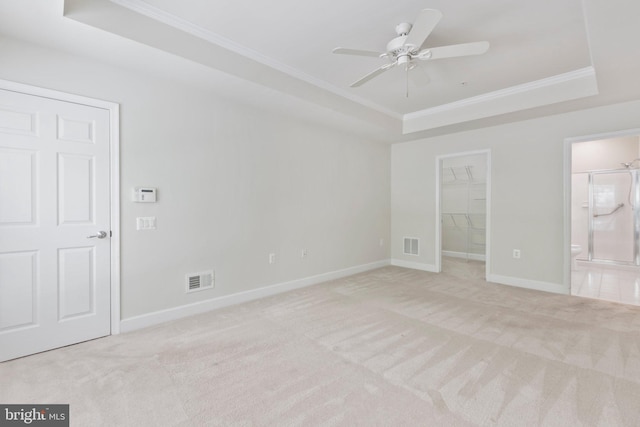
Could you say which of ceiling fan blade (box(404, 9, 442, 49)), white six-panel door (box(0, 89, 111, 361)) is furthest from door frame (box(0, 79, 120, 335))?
ceiling fan blade (box(404, 9, 442, 49))

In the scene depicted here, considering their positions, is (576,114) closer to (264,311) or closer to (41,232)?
(264,311)

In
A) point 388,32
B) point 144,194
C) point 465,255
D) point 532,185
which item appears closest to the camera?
point 388,32

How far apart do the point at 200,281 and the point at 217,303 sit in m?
0.34

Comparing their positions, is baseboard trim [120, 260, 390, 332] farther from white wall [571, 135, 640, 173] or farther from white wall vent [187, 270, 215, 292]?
white wall [571, 135, 640, 173]

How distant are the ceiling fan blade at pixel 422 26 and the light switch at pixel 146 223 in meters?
2.78

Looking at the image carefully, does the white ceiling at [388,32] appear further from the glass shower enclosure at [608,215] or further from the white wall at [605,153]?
the glass shower enclosure at [608,215]

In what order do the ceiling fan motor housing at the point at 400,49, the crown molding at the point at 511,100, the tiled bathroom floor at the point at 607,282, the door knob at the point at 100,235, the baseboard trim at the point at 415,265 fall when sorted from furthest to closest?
1. the baseboard trim at the point at 415,265
2. the tiled bathroom floor at the point at 607,282
3. the crown molding at the point at 511,100
4. the door knob at the point at 100,235
5. the ceiling fan motor housing at the point at 400,49

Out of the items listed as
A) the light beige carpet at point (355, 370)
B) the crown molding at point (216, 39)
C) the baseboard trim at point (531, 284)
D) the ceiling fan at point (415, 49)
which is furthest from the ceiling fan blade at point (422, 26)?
the baseboard trim at point (531, 284)

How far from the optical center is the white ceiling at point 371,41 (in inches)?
84.9

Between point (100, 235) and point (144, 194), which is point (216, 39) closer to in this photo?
point (144, 194)

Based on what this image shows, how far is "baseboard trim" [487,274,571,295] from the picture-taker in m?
3.97

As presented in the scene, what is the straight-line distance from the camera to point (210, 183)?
3344 millimetres

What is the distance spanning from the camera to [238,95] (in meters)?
3.29

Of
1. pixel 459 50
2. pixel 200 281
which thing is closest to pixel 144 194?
pixel 200 281
